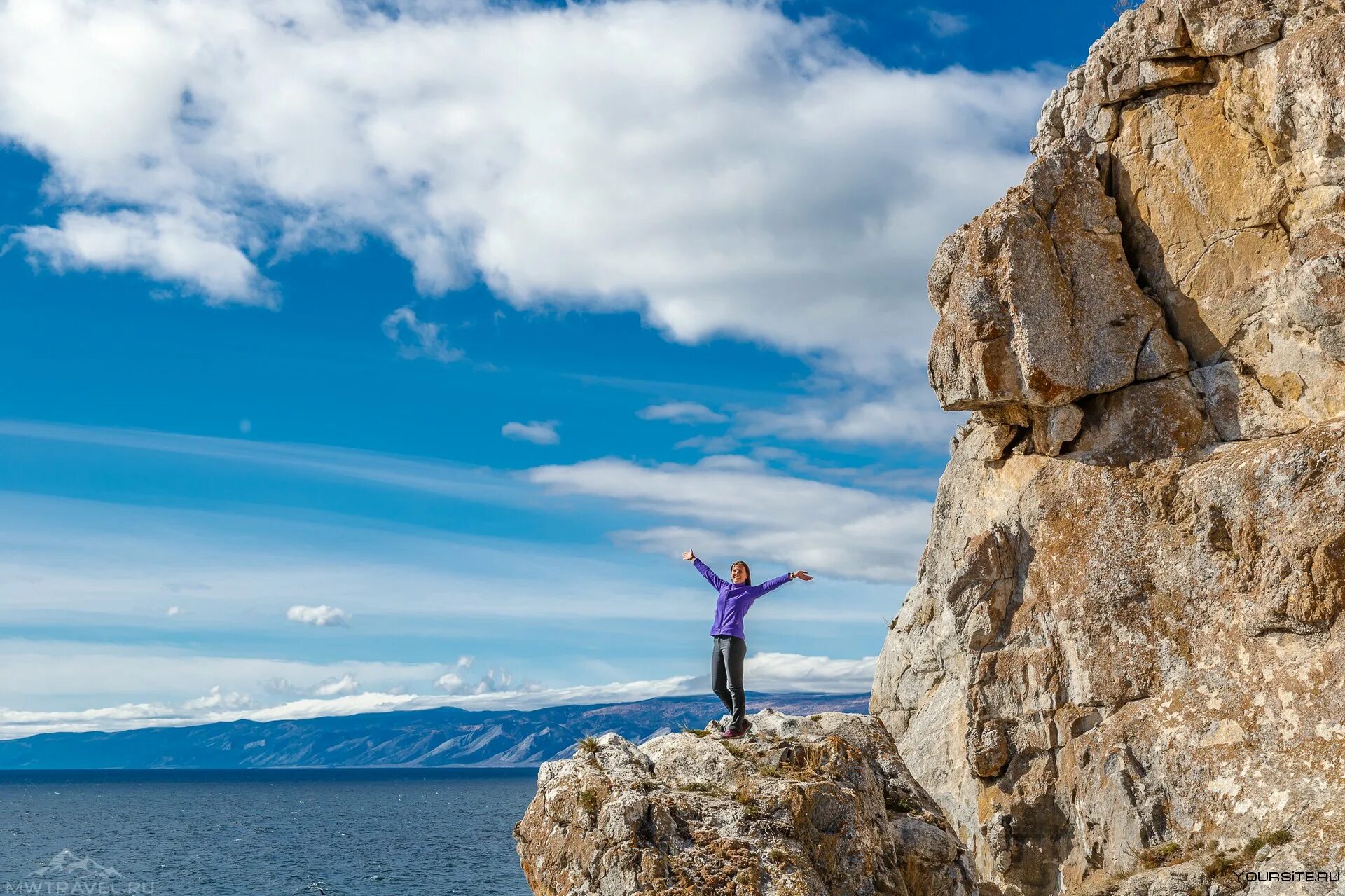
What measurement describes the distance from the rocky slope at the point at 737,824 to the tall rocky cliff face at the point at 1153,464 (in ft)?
33.1

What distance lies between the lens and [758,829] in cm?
1795

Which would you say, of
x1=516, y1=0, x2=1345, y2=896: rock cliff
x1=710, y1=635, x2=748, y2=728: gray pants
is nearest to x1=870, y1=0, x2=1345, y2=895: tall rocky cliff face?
x1=516, y1=0, x2=1345, y2=896: rock cliff

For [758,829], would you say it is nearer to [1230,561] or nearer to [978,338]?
[1230,561]

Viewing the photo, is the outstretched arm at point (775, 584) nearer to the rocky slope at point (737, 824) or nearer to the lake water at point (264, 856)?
the rocky slope at point (737, 824)

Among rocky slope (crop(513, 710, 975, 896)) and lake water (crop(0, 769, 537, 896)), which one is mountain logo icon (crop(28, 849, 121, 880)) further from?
rocky slope (crop(513, 710, 975, 896))

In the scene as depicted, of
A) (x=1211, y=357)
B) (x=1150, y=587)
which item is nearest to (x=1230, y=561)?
(x=1150, y=587)

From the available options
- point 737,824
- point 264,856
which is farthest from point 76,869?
point 737,824

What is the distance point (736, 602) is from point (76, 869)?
11034cm

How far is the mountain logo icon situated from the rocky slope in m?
96.1

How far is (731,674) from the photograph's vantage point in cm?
2127

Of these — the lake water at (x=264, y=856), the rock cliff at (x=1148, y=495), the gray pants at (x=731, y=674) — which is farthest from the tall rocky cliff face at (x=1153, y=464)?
the lake water at (x=264, y=856)

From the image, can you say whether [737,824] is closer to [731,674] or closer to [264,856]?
[731,674]

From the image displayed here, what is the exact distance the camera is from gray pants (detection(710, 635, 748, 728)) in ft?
69.4

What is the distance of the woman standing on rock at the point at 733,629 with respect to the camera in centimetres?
2114
